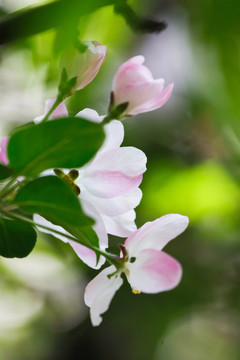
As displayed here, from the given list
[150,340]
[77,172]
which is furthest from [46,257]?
[77,172]

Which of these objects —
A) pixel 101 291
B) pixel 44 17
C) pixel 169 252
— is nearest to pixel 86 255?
pixel 101 291

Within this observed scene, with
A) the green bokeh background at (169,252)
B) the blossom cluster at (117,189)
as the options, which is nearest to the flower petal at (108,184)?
the blossom cluster at (117,189)

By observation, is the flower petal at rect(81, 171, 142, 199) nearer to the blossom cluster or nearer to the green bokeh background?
the blossom cluster

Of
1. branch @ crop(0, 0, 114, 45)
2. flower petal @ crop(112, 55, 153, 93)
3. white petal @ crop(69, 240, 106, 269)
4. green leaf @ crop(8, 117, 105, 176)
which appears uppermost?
branch @ crop(0, 0, 114, 45)

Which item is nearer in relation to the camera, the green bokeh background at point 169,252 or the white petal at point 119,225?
the white petal at point 119,225

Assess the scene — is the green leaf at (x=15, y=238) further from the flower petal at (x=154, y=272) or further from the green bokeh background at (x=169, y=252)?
the green bokeh background at (x=169, y=252)

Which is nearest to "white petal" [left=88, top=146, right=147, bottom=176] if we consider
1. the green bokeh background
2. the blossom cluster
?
the blossom cluster

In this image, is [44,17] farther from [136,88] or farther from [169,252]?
[169,252]

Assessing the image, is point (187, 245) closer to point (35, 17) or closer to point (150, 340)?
point (150, 340)

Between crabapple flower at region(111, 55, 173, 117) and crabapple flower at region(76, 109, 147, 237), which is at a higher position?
crabapple flower at region(111, 55, 173, 117)
